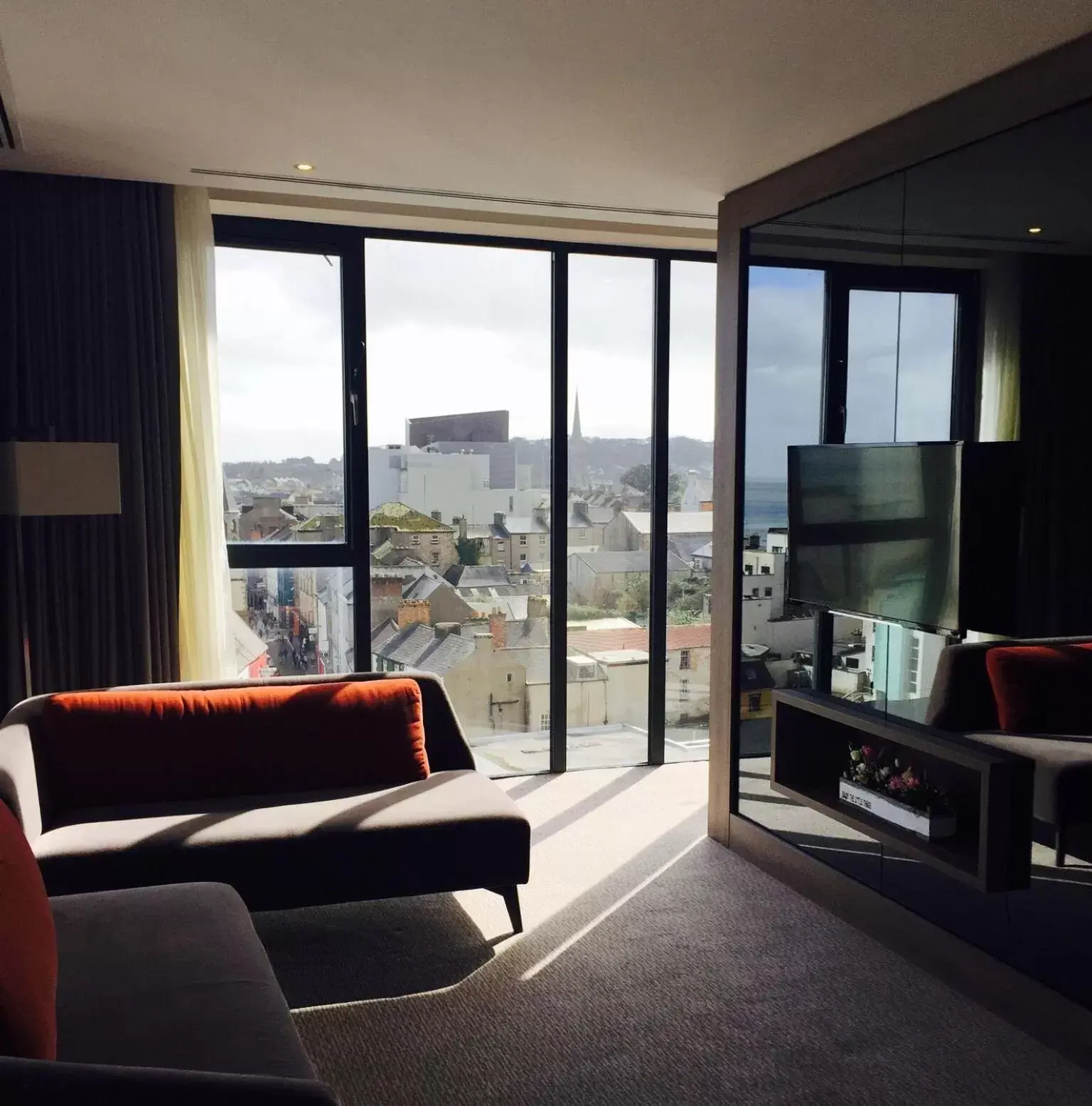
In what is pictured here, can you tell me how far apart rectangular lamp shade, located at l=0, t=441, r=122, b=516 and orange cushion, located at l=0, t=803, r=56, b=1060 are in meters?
1.50

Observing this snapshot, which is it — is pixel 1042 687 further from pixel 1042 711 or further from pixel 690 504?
pixel 690 504

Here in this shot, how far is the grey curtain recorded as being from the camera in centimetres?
399

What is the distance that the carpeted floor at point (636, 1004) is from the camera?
252 cm

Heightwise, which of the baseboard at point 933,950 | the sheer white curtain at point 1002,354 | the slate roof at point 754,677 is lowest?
the baseboard at point 933,950

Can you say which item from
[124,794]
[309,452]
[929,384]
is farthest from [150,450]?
[929,384]

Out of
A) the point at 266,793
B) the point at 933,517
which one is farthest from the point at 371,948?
the point at 933,517

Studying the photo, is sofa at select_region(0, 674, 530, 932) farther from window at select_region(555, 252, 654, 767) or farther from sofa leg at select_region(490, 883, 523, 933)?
window at select_region(555, 252, 654, 767)

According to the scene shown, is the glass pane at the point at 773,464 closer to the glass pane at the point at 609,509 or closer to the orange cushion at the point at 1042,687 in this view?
the orange cushion at the point at 1042,687

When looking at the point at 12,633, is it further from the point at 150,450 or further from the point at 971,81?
the point at 971,81

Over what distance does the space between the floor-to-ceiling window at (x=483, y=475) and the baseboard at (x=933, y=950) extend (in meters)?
1.38

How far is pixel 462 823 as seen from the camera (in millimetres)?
3195

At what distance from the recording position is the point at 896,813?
317cm

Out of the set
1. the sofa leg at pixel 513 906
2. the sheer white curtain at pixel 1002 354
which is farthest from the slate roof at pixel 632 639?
the sheer white curtain at pixel 1002 354

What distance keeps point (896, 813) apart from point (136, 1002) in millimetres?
2159
